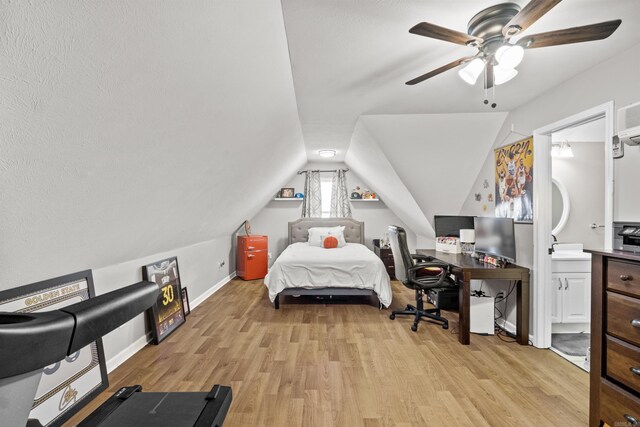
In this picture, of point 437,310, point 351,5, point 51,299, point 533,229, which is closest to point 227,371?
point 51,299

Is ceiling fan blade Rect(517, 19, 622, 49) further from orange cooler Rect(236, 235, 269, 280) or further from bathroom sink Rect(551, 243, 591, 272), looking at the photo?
orange cooler Rect(236, 235, 269, 280)

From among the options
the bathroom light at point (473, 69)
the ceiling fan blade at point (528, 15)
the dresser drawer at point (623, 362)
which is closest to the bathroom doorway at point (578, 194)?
the dresser drawer at point (623, 362)

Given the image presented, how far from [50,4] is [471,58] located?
1.97 metres

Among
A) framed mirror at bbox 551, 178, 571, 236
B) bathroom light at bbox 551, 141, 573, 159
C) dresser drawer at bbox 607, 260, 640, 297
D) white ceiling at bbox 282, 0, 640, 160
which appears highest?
white ceiling at bbox 282, 0, 640, 160

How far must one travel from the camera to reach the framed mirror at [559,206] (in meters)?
3.64

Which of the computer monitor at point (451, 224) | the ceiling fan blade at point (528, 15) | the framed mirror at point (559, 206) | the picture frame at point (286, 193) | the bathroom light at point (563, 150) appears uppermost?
the ceiling fan blade at point (528, 15)

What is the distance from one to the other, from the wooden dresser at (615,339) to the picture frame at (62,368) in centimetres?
276

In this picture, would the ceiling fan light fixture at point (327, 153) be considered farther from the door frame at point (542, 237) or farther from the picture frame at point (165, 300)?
the door frame at point (542, 237)

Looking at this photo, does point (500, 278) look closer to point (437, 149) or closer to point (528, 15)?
point (437, 149)

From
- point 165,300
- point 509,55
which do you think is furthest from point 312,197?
point 509,55

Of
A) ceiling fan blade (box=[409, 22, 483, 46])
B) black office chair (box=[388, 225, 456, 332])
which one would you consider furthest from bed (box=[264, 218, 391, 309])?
ceiling fan blade (box=[409, 22, 483, 46])

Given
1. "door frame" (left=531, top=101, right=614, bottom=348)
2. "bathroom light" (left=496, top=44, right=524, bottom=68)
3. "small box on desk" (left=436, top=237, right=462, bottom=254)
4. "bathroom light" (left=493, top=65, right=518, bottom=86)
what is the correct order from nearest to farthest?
1. "bathroom light" (left=496, top=44, right=524, bottom=68)
2. "bathroom light" (left=493, top=65, right=518, bottom=86)
3. "door frame" (left=531, top=101, right=614, bottom=348)
4. "small box on desk" (left=436, top=237, right=462, bottom=254)

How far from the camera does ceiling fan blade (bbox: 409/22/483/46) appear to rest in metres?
1.48

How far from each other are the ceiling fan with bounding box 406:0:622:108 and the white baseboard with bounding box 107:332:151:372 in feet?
10.0
